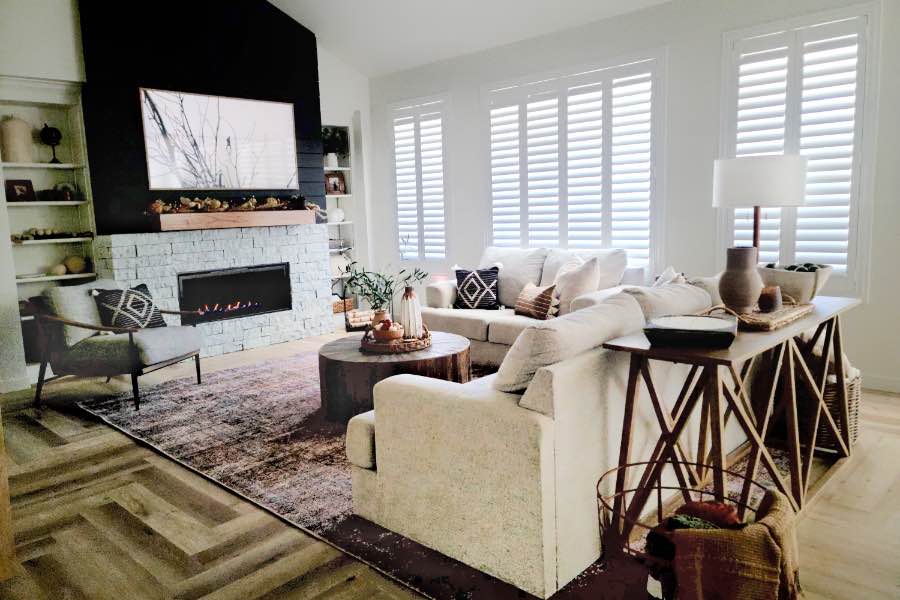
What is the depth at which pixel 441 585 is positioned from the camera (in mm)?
2291

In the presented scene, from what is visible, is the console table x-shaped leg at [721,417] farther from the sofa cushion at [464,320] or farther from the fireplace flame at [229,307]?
the fireplace flame at [229,307]

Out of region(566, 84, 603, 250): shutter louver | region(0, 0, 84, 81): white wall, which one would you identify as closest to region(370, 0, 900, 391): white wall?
region(566, 84, 603, 250): shutter louver

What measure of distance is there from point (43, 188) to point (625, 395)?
17.1ft

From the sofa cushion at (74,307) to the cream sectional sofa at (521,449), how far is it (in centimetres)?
299

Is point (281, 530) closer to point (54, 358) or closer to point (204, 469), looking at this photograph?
point (204, 469)

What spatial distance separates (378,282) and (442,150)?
5.38 feet

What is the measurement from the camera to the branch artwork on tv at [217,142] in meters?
5.72

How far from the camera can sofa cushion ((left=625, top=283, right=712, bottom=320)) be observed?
272cm

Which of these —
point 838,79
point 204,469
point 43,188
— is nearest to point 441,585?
point 204,469

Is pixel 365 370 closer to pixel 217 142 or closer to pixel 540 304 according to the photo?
pixel 540 304

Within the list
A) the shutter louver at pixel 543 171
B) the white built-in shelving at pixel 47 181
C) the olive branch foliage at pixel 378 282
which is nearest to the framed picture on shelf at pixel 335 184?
the olive branch foliage at pixel 378 282

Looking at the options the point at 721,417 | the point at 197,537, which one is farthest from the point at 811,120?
the point at 197,537

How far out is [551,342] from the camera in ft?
7.16

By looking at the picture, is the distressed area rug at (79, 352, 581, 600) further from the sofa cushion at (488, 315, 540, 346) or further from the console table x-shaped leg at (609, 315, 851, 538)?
the sofa cushion at (488, 315, 540, 346)
